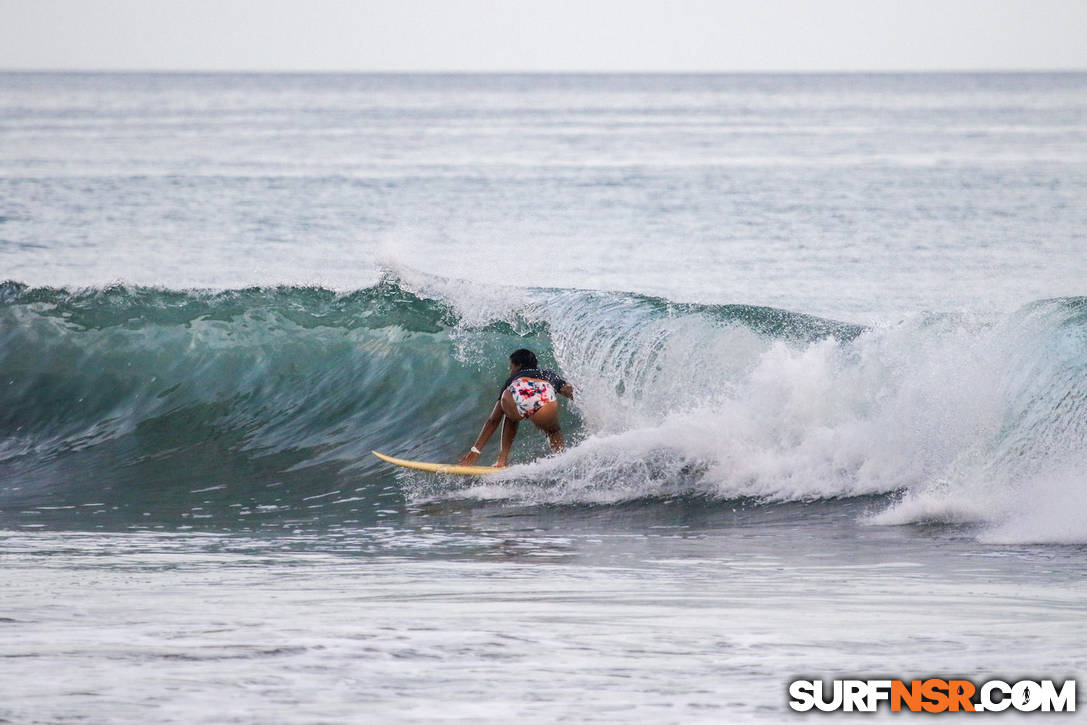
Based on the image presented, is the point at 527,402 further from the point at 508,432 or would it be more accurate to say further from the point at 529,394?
the point at 508,432

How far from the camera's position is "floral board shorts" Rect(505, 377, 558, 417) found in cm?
1220

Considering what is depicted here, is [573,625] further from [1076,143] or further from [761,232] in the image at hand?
[1076,143]

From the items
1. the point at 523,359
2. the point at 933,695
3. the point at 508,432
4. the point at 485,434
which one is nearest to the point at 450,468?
the point at 485,434

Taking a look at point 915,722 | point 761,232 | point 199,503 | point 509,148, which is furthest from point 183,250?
point 509,148

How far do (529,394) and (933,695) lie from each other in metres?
6.41

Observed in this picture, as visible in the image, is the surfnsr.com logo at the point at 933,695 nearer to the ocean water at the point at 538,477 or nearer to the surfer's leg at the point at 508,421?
the ocean water at the point at 538,477

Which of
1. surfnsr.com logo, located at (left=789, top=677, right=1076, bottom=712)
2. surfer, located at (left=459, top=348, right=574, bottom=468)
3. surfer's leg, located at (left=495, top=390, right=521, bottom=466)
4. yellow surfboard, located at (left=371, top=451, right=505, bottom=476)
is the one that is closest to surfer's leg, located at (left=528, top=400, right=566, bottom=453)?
surfer, located at (left=459, top=348, right=574, bottom=468)

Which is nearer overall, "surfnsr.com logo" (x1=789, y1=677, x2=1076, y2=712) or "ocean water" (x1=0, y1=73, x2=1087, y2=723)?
"surfnsr.com logo" (x1=789, y1=677, x2=1076, y2=712)

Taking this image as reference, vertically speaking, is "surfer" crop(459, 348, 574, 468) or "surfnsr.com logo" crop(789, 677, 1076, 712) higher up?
"surfer" crop(459, 348, 574, 468)

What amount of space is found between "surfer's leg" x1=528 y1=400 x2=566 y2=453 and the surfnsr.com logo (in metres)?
5.96

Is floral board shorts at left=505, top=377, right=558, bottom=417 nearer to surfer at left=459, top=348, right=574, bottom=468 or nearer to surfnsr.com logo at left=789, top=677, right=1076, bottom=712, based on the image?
surfer at left=459, top=348, right=574, bottom=468

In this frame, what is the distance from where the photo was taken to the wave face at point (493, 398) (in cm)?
1133

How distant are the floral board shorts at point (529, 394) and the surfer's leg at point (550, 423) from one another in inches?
1.7

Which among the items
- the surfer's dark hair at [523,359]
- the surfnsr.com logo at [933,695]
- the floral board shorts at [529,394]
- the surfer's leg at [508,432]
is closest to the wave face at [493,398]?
the surfer's leg at [508,432]
